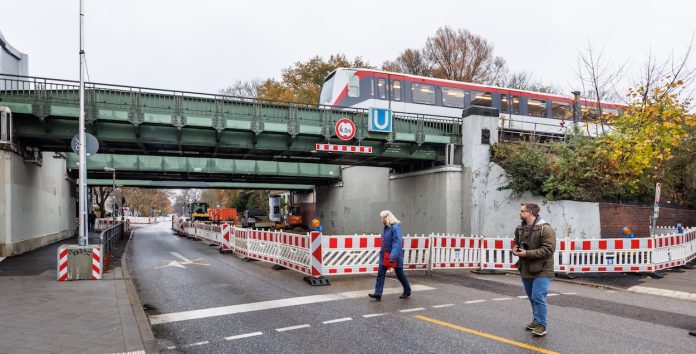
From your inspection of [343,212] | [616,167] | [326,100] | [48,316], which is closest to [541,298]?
[48,316]

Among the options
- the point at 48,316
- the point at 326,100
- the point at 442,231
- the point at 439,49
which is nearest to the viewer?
the point at 48,316

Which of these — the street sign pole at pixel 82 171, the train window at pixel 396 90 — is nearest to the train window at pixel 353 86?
the train window at pixel 396 90

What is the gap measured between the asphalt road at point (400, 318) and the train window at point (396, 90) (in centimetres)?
1434

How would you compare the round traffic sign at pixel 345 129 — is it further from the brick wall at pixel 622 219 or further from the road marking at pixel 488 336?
the road marking at pixel 488 336

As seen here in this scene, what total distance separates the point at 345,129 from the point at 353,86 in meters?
3.61

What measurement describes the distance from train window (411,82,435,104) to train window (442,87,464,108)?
2.58 ft

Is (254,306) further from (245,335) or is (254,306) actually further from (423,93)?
(423,93)

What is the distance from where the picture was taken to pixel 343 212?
35.7m

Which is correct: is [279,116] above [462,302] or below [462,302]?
above

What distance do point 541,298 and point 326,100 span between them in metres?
20.2

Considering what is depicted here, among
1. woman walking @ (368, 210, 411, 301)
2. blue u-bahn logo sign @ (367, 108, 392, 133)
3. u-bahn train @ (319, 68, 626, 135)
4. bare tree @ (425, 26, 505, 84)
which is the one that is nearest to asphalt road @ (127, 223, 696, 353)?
woman walking @ (368, 210, 411, 301)

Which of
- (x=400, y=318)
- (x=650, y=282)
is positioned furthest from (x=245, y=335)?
(x=650, y=282)

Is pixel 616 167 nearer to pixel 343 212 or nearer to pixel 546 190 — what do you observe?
pixel 546 190

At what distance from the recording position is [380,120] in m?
21.8
